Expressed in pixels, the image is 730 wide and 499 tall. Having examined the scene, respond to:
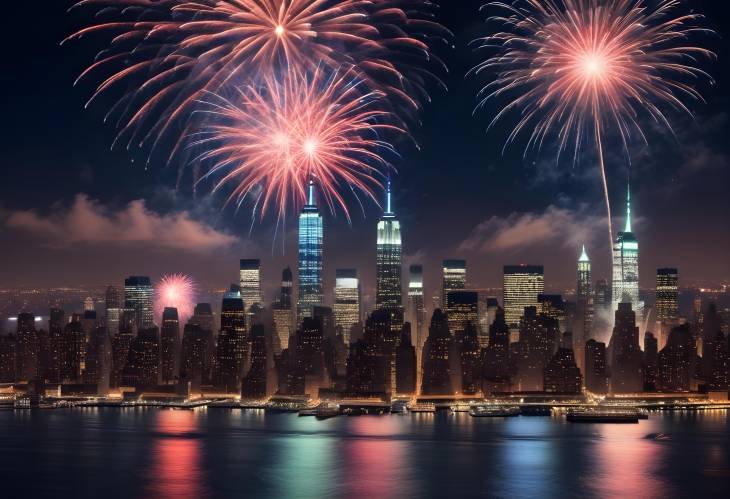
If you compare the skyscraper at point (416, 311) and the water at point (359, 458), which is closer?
the water at point (359, 458)

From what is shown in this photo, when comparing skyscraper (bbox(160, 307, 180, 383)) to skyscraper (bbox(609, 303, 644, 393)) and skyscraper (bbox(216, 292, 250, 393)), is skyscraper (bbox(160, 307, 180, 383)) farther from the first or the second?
skyscraper (bbox(609, 303, 644, 393))

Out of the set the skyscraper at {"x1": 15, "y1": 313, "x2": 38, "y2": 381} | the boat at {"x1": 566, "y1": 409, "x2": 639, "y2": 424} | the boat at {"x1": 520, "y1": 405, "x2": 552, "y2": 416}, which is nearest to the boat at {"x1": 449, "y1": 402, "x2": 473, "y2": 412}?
the boat at {"x1": 520, "y1": 405, "x2": 552, "y2": 416}

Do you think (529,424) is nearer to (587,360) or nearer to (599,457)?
(599,457)

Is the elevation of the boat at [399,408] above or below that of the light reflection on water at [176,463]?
above

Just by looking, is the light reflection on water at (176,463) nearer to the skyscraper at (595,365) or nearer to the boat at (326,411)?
the boat at (326,411)

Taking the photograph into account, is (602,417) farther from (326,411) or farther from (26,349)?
(26,349)

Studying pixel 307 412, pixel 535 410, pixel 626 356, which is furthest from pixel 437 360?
pixel 307 412

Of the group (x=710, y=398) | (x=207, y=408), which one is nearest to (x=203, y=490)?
(x=207, y=408)

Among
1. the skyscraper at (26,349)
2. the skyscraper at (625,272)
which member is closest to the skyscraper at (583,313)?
the skyscraper at (625,272)
